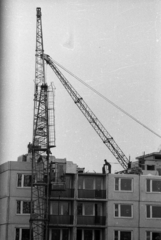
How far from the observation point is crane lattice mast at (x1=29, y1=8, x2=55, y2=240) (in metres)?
76.2

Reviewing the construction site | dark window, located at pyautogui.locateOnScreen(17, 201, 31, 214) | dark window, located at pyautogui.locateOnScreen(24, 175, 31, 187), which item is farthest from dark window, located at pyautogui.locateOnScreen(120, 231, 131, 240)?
dark window, located at pyautogui.locateOnScreen(24, 175, 31, 187)

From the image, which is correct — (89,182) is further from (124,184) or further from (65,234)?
(65,234)

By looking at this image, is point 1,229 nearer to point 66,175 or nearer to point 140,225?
point 66,175

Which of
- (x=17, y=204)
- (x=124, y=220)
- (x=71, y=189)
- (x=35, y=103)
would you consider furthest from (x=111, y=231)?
(x=35, y=103)

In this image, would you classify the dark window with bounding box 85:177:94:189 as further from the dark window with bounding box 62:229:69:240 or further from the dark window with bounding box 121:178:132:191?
the dark window with bounding box 62:229:69:240

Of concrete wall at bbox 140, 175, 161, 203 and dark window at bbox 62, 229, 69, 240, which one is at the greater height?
concrete wall at bbox 140, 175, 161, 203

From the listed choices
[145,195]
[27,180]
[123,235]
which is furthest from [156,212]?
[27,180]

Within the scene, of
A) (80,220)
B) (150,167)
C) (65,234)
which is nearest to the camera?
(65,234)

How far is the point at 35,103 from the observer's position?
8425 centimetres

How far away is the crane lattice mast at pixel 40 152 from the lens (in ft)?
250

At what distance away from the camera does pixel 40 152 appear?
8225 cm

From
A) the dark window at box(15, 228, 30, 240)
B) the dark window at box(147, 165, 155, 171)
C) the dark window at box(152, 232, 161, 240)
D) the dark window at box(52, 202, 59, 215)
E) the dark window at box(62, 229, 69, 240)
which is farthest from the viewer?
the dark window at box(147, 165, 155, 171)

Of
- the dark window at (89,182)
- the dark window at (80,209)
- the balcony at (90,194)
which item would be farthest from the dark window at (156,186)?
the dark window at (80,209)

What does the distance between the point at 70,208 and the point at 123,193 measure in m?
6.81
